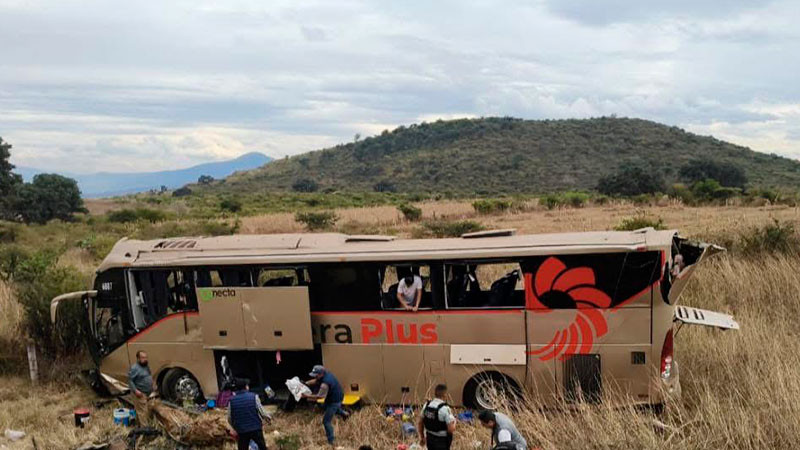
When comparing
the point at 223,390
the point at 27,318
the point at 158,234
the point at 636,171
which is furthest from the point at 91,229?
the point at 636,171

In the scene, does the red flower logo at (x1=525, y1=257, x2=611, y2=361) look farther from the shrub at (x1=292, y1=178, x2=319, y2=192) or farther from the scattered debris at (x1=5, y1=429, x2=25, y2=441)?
the shrub at (x1=292, y1=178, x2=319, y2=192)

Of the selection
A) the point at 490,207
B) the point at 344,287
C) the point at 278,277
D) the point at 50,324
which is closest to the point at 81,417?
the point at 278,277

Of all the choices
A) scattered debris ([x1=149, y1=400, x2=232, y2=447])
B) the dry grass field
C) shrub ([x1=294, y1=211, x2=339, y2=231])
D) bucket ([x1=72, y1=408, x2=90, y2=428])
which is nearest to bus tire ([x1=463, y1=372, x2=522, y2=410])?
the dry grass field

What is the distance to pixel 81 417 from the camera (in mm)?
11023

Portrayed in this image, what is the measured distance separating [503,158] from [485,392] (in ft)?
283

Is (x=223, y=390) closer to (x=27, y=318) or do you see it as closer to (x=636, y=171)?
(x=27, y=318)

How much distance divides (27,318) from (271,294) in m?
7.55

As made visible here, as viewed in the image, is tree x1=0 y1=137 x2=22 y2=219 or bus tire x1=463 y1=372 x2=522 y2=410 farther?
tree x1=0 y1=137 x2=22 y2=219

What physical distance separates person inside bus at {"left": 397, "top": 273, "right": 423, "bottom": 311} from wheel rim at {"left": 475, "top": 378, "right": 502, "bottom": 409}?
63.3 inches

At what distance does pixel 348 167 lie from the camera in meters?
112

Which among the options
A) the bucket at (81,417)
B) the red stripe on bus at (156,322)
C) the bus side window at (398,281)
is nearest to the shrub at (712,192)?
the bus side window at (398,281)

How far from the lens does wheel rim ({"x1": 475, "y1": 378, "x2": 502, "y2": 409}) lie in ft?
33.4

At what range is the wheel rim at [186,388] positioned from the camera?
38.5 ft

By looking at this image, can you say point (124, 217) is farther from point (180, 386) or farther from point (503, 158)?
point (503, 158)
